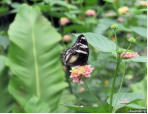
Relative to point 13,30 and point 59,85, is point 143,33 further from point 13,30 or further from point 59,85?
point 13,30

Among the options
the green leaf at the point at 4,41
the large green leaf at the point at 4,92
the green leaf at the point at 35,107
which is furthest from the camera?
the green leaf at the point at 4,41

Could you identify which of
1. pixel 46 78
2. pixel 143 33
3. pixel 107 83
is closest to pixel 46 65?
pixel 46 78

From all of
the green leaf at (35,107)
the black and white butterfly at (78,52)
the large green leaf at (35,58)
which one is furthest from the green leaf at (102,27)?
the black and white butterfly at (78,52)

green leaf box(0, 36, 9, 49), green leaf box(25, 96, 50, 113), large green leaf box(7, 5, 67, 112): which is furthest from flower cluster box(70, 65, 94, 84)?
green leaf box(0, 36, 9, 49)

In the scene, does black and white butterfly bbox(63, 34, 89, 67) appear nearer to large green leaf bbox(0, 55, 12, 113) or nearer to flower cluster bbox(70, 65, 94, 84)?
flower cluster bbox(70, 65, 94, 84)

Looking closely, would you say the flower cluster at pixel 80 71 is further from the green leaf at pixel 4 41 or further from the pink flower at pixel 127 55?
the green leaf at pixel 4 41

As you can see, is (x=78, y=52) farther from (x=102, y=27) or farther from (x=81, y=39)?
(x=102, y=27)

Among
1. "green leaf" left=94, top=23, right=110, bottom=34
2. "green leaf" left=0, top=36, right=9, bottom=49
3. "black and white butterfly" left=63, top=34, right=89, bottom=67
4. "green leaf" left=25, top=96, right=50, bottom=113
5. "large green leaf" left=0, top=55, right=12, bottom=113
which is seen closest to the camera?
"black and white butterfly" left=63, top=34, right=89, bottom=67
